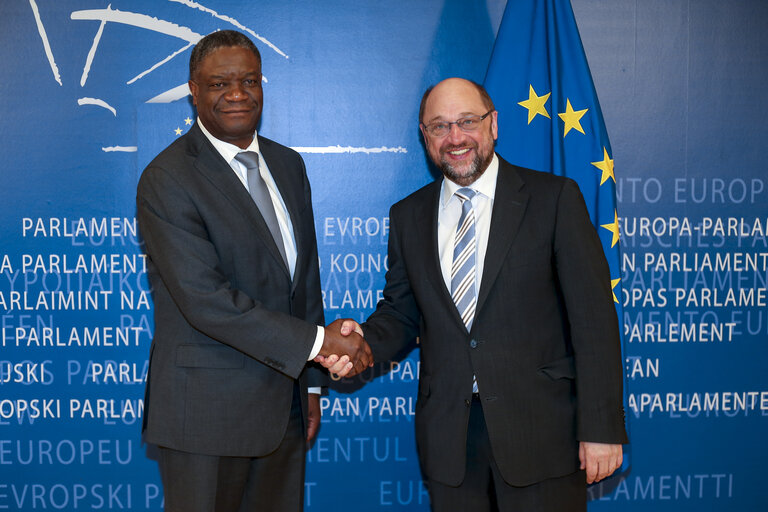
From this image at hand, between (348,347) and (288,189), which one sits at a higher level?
(288,189)

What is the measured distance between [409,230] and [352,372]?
1.88 feet

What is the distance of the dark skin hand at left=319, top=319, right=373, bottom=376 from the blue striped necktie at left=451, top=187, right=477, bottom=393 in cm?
45

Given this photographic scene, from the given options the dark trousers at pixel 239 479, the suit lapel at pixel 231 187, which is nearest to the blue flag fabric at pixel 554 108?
the suit lapel at pixel 231 187

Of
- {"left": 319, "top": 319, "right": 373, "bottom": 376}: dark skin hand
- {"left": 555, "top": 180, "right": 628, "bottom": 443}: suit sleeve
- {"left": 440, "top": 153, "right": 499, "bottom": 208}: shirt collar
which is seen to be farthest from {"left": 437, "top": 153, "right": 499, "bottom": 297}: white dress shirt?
{"left": 319, "top": 319, "right": 373, "bottom": 376}: dark skin hand

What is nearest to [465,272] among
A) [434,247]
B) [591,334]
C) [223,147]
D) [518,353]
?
[434,247]

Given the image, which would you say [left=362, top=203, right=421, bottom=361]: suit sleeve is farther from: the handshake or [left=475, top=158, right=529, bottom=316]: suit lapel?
[left=475, top=158, right=529, bottom=316]: suit lapel

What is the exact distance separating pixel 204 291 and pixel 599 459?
54.1 inches

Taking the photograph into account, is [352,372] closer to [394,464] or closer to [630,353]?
[394,464]

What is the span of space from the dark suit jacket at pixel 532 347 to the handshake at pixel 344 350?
12.9 inches

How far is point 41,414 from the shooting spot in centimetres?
322

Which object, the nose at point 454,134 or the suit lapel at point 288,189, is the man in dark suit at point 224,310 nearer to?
the suit lapel at point 288,189

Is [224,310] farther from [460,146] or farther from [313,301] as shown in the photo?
[460,146]

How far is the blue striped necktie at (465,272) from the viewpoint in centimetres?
213

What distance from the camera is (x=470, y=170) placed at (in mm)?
2236
